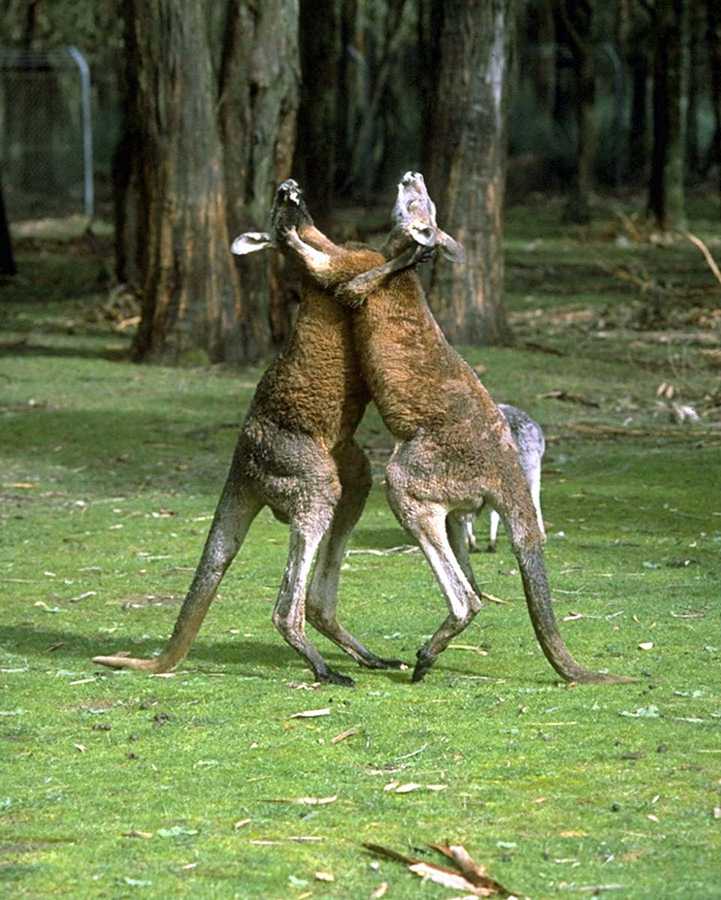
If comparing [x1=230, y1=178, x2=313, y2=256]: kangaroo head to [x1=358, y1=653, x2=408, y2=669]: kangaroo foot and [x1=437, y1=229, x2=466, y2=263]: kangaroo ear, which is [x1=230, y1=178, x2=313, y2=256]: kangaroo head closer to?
[x1=437, y1=229, x2=466, y2=263]: kangaroo ear

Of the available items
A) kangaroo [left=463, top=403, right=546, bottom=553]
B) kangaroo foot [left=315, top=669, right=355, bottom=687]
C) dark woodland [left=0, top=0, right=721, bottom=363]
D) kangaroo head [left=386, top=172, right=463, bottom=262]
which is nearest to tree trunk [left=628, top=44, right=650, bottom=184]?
dark woodland [left=0, top=0, right=721, bottom=363]

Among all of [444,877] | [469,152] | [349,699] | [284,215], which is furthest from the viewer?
[469,152]

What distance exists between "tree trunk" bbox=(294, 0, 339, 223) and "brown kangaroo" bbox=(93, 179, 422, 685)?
534 inches

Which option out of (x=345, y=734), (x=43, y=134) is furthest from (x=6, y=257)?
(x=345, y=734)

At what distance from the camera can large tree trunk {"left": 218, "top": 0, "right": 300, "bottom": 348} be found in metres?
16.4

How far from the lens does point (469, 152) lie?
16.1 m

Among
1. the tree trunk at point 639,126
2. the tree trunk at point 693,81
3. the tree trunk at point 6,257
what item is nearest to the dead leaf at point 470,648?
the tree trunk at point 6,257

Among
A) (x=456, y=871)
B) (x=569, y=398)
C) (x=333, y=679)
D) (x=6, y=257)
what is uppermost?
(x=456, y=871)

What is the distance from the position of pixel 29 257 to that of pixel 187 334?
39.5 ft

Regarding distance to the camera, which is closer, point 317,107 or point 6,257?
point 317,107

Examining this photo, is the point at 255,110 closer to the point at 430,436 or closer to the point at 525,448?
the point at 525,448

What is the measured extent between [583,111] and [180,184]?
639 inches

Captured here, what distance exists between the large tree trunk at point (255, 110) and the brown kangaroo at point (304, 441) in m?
9.80

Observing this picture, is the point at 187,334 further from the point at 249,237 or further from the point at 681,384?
the point at 249,237
